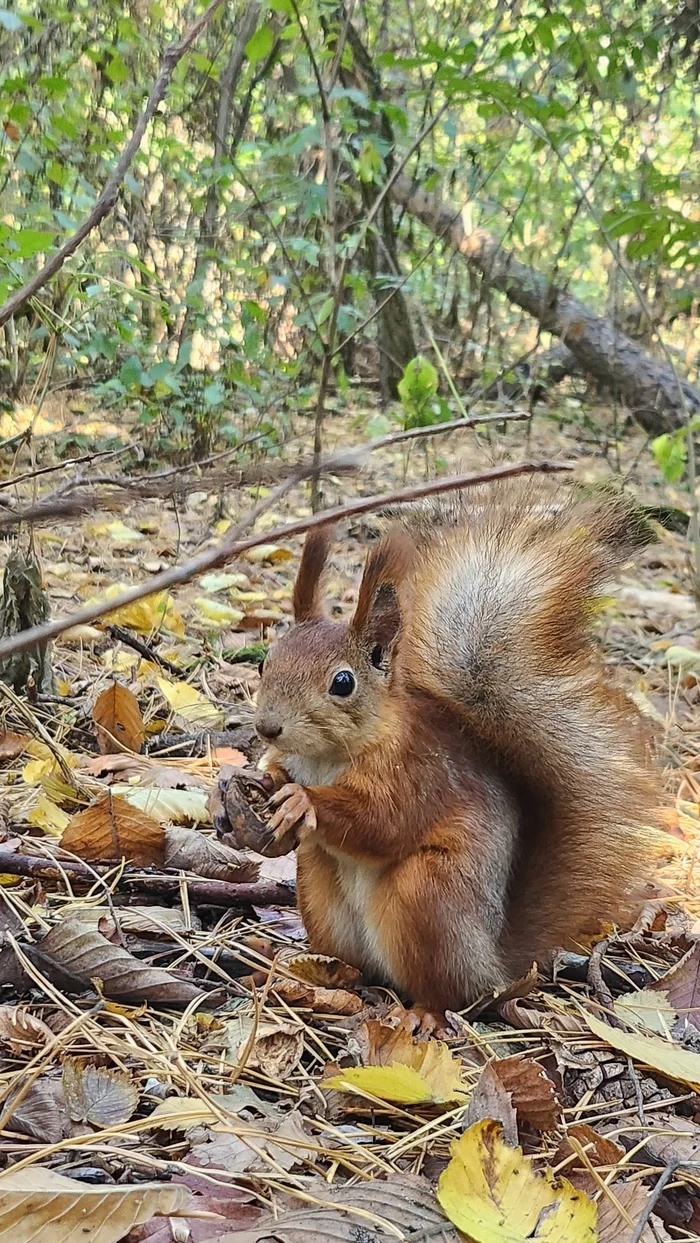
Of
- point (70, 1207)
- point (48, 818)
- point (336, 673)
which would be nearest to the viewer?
point (70, 1207)

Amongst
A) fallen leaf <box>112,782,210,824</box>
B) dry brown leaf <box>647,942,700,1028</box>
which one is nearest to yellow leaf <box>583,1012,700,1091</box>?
dry brown leaf <box>647,942,700,1028</box>

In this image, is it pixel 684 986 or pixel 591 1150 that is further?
pixel 684 986

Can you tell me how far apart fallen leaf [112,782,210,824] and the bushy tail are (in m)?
0.51

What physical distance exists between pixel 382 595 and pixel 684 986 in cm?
65

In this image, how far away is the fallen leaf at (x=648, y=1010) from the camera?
1256mm

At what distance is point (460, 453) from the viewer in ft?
15.3

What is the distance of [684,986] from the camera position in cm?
135

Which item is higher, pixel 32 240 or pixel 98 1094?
pixel 32 240

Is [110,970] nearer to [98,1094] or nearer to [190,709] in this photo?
[98,1094]

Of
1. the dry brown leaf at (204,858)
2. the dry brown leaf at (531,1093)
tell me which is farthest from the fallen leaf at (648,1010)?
the dry brown leaf at (204,858)

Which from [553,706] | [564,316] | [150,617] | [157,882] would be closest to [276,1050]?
[157,882]

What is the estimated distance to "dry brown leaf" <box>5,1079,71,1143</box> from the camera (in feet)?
3.04

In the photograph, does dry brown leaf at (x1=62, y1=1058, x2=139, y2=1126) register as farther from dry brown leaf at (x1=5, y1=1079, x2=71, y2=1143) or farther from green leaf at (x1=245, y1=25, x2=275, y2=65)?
green leaf at (x1=245, y1=25, x2=275, y2=65)

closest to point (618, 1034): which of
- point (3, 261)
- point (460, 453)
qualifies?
point (3, 261)
